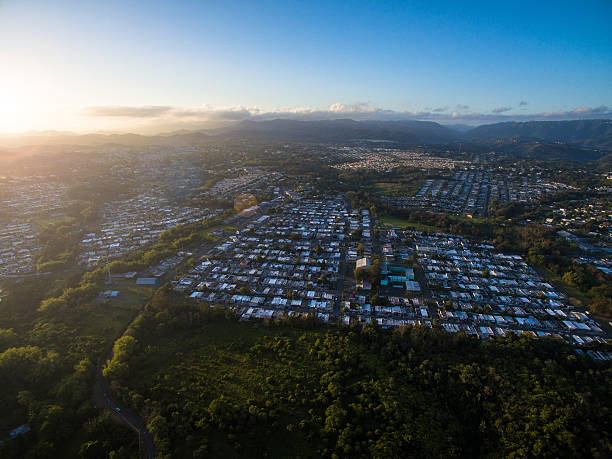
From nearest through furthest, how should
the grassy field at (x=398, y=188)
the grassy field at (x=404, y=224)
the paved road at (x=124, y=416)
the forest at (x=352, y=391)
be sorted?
the paved road at (x=124, y=416), the forest at (x=352, y=391), the grassy field at (x=404, y=224), the grassy field at (x=398, y=188)

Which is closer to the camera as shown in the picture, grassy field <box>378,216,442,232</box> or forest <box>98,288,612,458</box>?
forest <box>98,288,612,458</box>

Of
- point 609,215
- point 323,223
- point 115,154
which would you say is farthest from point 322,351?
point 115,154

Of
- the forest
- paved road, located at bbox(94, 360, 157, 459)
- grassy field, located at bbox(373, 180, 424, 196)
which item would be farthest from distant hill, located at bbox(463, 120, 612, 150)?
paved road, located at bbox(94, 360, 157, 459)

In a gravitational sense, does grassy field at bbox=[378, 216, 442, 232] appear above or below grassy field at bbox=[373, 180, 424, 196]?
above

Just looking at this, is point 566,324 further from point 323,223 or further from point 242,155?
point 242,155

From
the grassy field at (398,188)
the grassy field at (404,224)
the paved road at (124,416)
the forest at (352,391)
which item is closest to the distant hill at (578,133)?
the grassy field at (398,188)

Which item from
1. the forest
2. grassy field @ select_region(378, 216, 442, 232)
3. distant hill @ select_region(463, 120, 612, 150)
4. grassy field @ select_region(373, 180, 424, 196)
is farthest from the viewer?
distant hill @ select_region(463, 120, 612, 150)

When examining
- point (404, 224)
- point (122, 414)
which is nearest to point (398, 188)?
point (404, 224)

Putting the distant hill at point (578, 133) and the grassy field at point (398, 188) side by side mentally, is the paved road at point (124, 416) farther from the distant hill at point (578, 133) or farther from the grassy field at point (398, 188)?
the distant hill at point (578, 133)

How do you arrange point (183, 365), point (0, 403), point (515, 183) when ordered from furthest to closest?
point (515, 183) → point (183, 365) → point (0, 403)

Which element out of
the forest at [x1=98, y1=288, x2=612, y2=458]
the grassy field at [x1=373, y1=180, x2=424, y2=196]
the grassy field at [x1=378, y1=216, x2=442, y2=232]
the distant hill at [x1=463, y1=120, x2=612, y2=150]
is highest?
the distant hill at [x1=463, y1=120, x2=612, y2=150]

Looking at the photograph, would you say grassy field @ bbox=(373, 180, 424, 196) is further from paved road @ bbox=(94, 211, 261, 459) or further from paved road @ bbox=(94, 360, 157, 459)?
paved road @ bbox=(94, 360, 157, 459)
